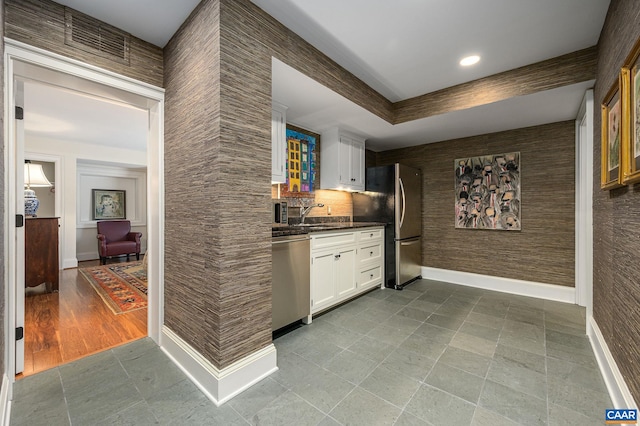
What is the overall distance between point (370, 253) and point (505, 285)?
1862 millimetres

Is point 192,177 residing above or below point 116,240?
above

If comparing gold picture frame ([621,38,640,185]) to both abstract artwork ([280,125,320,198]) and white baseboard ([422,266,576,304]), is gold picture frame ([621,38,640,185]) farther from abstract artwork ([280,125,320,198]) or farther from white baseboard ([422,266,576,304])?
abstract artwork ([280,125,320,198])

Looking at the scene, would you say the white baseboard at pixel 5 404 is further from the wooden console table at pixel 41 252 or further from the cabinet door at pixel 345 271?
the wooden console table at pixel 41 252

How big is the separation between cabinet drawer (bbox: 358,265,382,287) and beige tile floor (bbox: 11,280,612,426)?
77cm

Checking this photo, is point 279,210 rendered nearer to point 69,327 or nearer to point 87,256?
point 69,327

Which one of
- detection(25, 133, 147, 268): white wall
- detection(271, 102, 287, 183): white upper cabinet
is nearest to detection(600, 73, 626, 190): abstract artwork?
detection(271, 102, 287, 183): white upper cabinet

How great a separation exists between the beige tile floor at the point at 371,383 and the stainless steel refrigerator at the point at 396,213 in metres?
1.21

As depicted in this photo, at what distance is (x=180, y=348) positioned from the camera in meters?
1.90

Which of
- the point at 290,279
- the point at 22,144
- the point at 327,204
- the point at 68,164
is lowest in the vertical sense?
the point at 290,279

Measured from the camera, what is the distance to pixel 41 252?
11.7 ft

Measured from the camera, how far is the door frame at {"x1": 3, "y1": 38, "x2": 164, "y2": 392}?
1588 mm

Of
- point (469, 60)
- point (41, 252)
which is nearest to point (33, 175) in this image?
point (41, 252)

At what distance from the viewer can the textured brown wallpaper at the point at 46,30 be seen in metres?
1.55

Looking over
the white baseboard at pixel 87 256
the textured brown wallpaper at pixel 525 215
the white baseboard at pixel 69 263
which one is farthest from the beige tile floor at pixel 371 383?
the white baseboard at pixel 87 256
